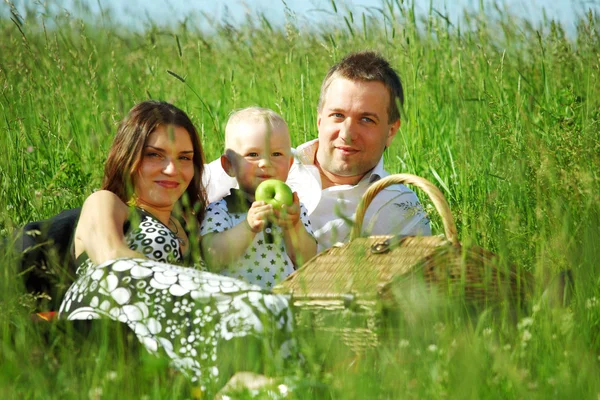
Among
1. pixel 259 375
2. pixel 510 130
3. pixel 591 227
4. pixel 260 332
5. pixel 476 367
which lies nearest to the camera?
pixel 476 367

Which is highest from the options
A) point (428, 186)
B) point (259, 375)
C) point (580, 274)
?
point (428, 186)

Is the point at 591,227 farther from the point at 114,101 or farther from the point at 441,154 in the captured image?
the point at 114,101

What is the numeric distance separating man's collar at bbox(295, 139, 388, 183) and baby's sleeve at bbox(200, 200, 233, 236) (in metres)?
0.65

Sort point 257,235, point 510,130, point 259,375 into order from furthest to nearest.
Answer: point 510,130 < point 257,235 < point 259,375

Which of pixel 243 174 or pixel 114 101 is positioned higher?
pixel 114 101

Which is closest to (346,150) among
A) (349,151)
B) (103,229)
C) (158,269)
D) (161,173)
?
(349,151)

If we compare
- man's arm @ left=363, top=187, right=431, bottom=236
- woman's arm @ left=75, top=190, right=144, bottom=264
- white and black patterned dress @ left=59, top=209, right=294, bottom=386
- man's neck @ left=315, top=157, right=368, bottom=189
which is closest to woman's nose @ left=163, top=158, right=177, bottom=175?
woman's arm @ left=75, top=190, right=144, bottom=264

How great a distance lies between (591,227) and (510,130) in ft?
2.71

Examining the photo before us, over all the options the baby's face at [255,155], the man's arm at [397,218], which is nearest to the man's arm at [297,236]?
the baby's face at [255,155]

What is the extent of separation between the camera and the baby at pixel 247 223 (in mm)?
3082

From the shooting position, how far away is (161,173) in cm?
312

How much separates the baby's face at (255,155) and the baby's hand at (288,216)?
0.94 ft

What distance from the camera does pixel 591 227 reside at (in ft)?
9.09

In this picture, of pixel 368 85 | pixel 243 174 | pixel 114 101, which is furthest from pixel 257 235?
pixel 114 101
